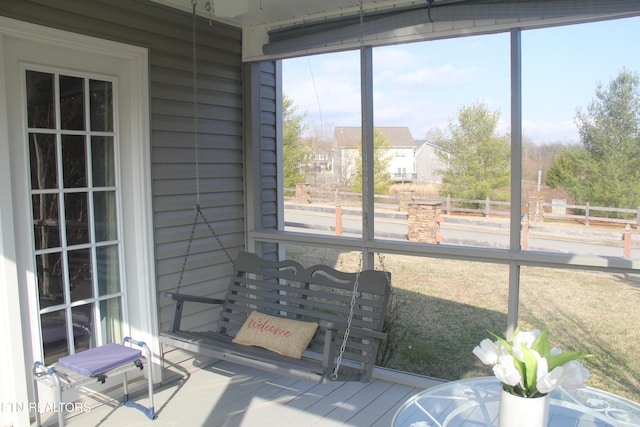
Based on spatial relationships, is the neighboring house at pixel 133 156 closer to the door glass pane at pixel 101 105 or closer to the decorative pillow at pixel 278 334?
the door glass pane at pixel 101 105

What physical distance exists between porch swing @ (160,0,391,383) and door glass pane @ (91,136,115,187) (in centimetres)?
57

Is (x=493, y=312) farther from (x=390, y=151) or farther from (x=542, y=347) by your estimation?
(x=542, y=347)

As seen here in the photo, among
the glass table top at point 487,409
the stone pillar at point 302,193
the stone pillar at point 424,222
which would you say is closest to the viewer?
the glass table top at point 487,409

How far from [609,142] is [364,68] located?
1.56m

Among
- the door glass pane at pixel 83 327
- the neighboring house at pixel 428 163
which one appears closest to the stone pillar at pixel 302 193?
the neighboring house at pixel 428 163

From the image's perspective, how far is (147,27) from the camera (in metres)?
3.29

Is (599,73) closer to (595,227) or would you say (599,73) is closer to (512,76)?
(512,76)

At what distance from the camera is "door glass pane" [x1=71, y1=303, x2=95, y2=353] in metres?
3.09

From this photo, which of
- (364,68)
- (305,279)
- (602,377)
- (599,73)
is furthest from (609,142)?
(305,279)

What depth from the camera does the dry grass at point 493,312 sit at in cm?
291

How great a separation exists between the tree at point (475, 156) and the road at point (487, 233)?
0.64ft

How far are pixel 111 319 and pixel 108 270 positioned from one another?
1.06 ft

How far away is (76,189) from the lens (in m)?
3.04

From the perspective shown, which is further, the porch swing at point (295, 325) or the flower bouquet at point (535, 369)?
the porch swing at point (295, 325)
